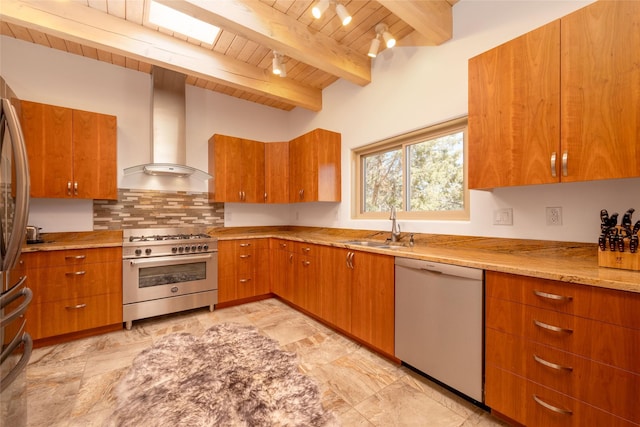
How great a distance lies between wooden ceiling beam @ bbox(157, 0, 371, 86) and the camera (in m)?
1.89

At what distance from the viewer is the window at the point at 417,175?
225 centimetres

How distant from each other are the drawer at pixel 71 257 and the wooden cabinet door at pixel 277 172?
1.84 m

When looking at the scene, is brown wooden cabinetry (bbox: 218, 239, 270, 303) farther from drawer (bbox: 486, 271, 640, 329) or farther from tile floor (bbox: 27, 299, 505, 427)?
drawer (bbox: 486, 271, 640, 329)

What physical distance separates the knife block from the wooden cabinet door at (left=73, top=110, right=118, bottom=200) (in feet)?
12.8

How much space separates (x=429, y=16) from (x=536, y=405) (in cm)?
259

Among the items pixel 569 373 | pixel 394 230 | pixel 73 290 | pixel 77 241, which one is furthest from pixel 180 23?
pixel 569 373

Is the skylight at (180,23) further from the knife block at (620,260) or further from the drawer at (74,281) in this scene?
the knife block at (620,260)

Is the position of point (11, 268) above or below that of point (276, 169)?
below

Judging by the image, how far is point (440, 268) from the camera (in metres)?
1.60

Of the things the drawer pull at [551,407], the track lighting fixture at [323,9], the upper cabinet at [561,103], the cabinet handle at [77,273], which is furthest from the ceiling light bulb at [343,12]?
the cabinet handle at [77,273]

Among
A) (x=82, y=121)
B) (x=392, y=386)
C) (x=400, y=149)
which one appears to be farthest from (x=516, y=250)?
(x=82, y=121)

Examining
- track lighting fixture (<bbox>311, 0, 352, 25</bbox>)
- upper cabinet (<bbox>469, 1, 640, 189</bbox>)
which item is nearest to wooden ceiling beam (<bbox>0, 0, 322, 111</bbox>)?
track lighting fixture (<bbox>311, 0, 352, 25</bbox>)

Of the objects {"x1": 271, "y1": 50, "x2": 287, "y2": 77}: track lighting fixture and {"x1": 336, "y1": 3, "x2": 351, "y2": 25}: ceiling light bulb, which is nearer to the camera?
{"x1": 336, "y1": 3, "x2": 351, "y2": 25}: ceiling light bulb

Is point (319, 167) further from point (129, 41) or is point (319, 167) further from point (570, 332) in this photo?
point (570, 332)
